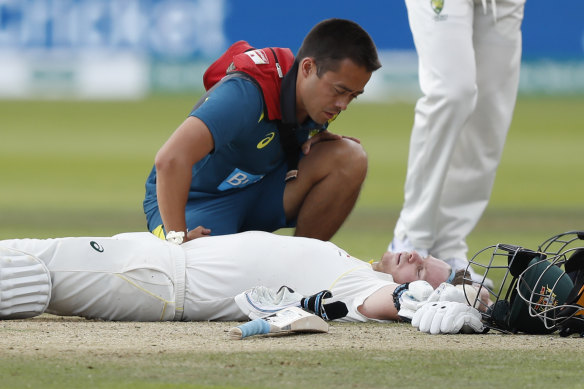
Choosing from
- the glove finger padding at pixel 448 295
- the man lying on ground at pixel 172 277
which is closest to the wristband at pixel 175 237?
the man lying on ground at pixel 172 277

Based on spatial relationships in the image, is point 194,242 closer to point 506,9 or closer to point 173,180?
point 173,180

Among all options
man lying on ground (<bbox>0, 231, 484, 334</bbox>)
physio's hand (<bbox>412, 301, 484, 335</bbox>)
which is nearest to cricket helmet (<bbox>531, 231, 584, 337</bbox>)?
physio's hand (<bbox>412, 301, 484, 335</bbox>)

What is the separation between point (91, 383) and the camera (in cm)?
235

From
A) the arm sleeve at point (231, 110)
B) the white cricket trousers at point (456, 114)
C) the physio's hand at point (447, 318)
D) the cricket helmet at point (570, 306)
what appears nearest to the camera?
the cricket helmet at point (570, 306)

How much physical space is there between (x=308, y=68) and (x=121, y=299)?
113 centimetres

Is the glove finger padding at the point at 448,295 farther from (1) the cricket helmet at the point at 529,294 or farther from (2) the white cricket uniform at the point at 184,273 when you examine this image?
(2) the white cricket uniform at the point at 184,273

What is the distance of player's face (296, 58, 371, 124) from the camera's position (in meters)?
3.82

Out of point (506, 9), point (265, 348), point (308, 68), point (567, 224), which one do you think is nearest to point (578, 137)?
point (567, 224)

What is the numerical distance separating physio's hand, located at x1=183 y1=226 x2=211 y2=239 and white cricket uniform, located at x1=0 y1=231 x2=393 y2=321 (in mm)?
148

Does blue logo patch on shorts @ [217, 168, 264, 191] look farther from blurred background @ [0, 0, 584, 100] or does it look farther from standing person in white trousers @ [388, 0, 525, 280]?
blurred background @ [0, 0, 584, 100]

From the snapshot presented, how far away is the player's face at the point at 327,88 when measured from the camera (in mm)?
3816

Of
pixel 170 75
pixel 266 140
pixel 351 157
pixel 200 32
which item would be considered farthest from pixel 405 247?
pixel 170 75

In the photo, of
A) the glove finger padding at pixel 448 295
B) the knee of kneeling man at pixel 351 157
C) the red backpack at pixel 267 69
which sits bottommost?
the glove finger padding at pixel 448 295

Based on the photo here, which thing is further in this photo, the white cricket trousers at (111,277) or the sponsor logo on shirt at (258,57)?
the sponsor logo on shirt at (258,57)
